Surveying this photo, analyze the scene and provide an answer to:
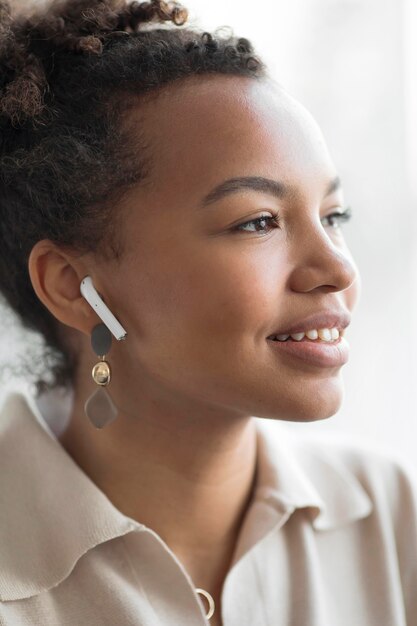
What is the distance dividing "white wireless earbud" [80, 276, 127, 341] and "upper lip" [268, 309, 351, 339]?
23cm

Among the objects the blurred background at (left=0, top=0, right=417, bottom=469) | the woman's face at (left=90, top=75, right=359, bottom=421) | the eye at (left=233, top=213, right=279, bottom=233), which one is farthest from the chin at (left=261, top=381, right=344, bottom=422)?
the blurred background at (left=0, top=0, right=417, bottom=469)

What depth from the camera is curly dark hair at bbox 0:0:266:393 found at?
128cm

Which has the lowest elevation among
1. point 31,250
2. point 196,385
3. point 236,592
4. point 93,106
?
point 236,592

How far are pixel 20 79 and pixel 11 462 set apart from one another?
1.90 ft

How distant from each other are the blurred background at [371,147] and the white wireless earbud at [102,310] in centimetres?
82

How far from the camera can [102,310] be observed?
4.23 feet

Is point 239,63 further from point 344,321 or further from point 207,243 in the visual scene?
point 344,321

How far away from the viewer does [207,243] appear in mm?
1217

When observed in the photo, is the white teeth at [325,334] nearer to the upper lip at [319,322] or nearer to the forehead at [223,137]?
the upper lip at [319,322]

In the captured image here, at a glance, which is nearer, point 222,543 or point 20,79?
point 20,79

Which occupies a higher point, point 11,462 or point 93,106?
point 93,106

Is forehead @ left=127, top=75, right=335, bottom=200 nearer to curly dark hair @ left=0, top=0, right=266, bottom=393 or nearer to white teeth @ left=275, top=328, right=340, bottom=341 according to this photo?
curly dark hair @ left=0, top=0, right=266, bottom=393

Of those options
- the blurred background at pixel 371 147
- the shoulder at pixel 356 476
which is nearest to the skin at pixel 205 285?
the shoulder at pixel 356 476

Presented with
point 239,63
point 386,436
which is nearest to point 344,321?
point 239,63
